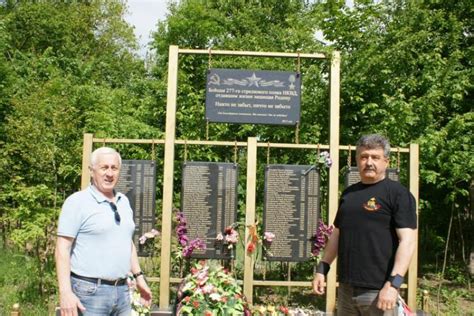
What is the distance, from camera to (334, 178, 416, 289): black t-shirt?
291 centimetres

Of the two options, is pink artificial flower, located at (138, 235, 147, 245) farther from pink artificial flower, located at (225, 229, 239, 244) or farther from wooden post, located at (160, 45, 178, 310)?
pink artificial flower, located at (225, 229, 239, 244)

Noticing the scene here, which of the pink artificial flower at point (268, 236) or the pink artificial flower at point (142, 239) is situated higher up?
the pink artificial flower at point (268, 236)

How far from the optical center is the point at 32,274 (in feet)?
21.9

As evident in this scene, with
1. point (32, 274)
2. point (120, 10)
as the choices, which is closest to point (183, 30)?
point (32, 274)

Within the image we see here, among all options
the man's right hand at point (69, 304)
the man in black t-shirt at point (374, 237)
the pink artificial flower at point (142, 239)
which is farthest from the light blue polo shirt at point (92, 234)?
the pink artificial flower at point (142, 239)

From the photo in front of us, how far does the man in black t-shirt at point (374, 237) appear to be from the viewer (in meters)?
2.86

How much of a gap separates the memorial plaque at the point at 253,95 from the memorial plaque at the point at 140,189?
0.98 metres

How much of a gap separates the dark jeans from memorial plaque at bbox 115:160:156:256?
3.08 metres

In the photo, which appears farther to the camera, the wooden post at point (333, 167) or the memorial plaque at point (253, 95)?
the memorial plaque at point (253, 95)

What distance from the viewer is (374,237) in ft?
9.64

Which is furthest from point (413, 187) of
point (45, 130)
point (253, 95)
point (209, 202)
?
point (45, 130)

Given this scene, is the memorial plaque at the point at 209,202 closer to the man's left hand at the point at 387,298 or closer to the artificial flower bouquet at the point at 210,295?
the artificial flower bouquet at the point at 210,295

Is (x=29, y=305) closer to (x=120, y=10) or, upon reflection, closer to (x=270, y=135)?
(x=270, y=135)

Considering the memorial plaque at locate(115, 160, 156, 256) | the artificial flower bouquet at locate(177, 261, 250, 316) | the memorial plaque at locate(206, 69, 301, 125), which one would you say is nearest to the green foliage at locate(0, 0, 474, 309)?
the memorial plaque at locate(206, 69, 301, 125)
